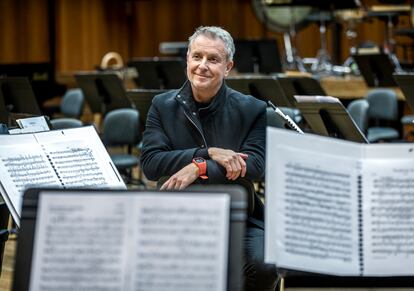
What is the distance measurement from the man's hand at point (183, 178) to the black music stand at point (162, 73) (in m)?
4.75

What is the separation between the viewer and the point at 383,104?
8250mm

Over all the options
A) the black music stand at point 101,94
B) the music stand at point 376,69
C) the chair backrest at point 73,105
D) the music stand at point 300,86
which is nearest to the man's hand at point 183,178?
the music stand at point 300,86

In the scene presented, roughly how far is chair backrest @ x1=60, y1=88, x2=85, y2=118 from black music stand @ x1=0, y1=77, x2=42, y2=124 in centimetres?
224

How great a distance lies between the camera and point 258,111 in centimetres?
384

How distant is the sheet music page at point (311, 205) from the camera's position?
7.34ft

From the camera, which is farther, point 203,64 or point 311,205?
point 203,64

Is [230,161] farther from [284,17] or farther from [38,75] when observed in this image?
[284,17]

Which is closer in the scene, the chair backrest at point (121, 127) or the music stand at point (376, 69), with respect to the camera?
the chair backrest at point (121, 127)

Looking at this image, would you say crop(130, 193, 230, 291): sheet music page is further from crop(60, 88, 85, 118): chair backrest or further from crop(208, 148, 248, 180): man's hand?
crop(60, 88, 85, 118): chair backrest

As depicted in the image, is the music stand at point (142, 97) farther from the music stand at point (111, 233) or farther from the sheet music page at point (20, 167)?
the music stand at point (111, 233)

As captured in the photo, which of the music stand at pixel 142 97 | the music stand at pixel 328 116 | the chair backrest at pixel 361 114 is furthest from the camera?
the chair backrest at pixel 361 114

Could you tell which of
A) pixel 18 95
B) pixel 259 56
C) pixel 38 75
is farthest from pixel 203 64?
pixel 259 56

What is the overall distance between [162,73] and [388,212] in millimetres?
6332

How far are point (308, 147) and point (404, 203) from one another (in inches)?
11.6
